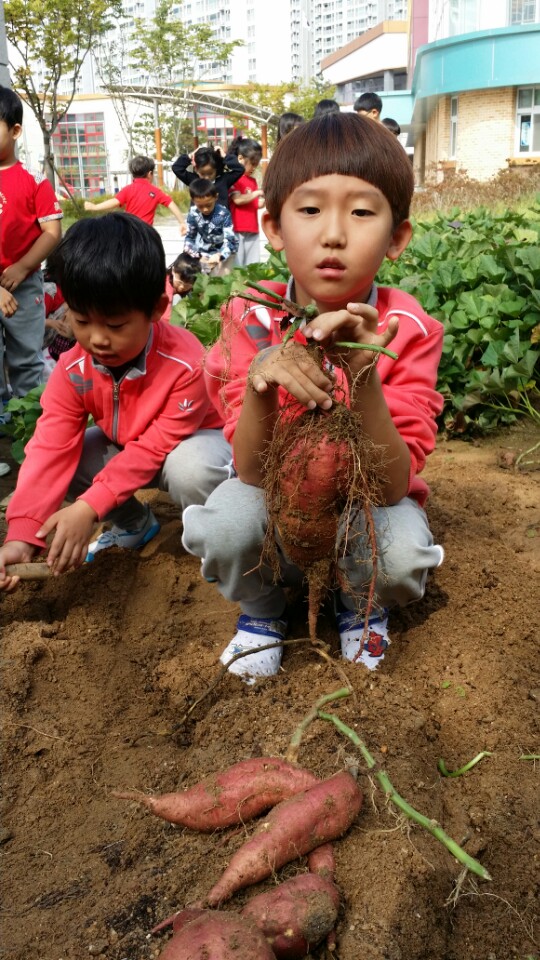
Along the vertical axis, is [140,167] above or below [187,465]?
above

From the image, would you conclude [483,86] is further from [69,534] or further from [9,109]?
[69,534]

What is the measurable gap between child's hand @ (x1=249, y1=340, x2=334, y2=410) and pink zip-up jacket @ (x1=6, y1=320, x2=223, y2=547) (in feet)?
3.37

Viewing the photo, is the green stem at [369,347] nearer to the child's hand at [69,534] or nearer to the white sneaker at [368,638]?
the white sneaker at [368,638]

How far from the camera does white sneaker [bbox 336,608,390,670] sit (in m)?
2.27

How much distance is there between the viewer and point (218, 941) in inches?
48.3

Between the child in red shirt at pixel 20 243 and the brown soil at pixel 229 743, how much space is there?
2.38 meters

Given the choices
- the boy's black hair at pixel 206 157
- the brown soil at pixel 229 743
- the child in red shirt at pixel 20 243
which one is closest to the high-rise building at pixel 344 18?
the boy's black hair at pixel 206 157

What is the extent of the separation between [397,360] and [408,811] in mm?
1172

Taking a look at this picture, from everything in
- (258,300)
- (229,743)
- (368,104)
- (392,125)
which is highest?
(368,104)

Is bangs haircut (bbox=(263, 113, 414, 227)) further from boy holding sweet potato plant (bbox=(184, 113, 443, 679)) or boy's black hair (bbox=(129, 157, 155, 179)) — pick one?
boy's black hair (bbox=(129, 157, 155, 179))

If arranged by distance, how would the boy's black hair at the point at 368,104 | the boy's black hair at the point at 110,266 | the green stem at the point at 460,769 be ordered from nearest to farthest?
the green stem at the point at 460,769, the boy's black hair at the point at 110,266, the boy's black hair at the point at 368,104

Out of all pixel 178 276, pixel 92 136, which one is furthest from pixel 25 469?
pixel 92 136

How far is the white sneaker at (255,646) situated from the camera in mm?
2289

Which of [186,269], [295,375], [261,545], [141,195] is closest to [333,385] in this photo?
[295,375]
